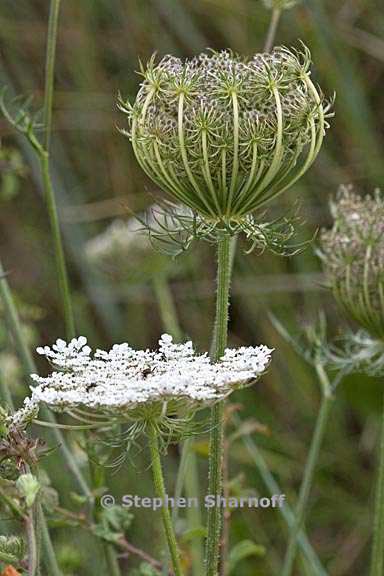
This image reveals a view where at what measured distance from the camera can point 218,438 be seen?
1057mm

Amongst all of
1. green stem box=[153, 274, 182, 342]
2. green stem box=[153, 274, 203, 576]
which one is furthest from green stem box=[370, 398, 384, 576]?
green stem box=[153, 274, 182, 342]

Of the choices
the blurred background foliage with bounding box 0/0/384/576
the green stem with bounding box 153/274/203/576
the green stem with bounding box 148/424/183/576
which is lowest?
the green stem with bounding box 148/424/183/576

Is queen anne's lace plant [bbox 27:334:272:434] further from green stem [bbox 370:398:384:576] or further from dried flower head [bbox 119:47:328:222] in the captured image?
green stem [bbox 370:398:384:576]

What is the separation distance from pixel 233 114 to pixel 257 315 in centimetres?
207

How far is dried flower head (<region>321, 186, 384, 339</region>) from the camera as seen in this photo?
4.77 ft

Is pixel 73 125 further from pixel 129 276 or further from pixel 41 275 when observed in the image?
pixel 129 276

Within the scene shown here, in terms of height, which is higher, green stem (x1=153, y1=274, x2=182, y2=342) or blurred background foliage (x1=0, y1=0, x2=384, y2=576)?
blurred background foliage (x1=0, y1=0, x2=384, y2=576)

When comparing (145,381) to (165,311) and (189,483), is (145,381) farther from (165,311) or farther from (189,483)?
(165,311)

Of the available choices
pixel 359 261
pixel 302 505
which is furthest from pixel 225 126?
pixel 302 505

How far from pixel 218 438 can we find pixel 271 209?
2031 mm

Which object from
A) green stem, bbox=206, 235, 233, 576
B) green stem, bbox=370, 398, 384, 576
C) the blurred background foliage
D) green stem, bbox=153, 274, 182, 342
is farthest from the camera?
the blurred background foliage

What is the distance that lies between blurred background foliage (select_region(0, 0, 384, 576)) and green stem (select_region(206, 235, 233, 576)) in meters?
1.54

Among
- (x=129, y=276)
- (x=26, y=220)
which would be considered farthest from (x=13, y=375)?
(x=26, y=220)

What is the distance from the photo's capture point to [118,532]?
4.45 feet
